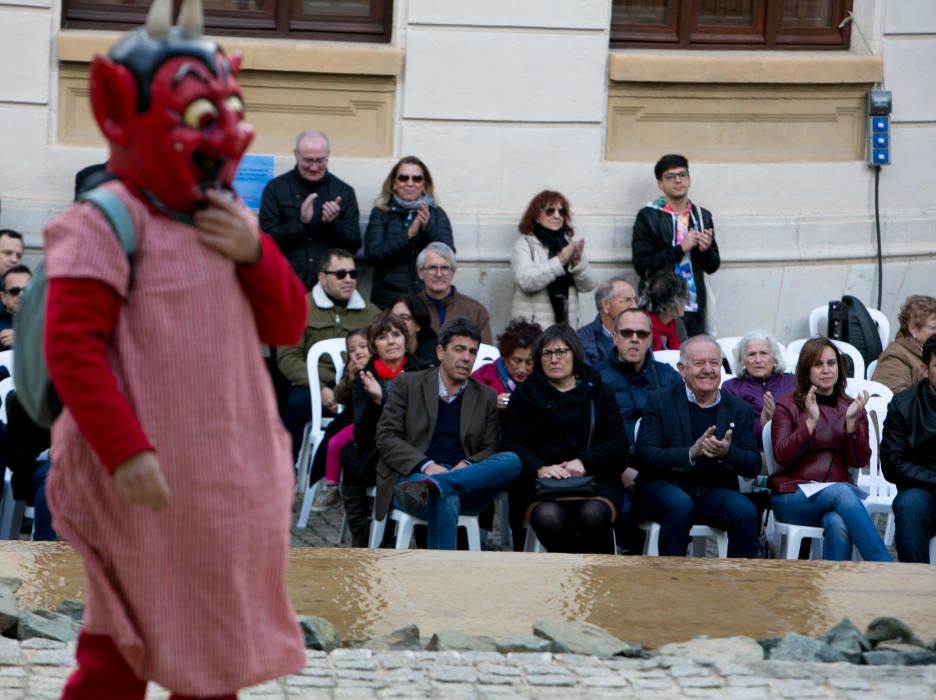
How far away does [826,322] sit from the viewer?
1104 centimetres

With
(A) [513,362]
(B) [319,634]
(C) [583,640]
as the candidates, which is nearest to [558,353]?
(A) [513,362]

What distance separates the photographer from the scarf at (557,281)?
10297 mm

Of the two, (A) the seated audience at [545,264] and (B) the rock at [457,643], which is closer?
(B) the rock at [457,643]

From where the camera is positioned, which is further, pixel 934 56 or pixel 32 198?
pixel 934 56

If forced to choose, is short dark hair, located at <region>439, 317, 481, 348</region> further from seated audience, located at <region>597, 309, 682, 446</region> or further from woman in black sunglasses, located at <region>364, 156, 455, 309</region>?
woman in black sunglasses, located at <region>364, 156, 455, 309</region>

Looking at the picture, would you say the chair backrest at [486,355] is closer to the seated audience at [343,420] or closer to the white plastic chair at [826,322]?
the seated audience at [343,420]

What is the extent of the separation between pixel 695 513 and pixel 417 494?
49.5 inches

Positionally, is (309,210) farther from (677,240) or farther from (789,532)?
(789,532)

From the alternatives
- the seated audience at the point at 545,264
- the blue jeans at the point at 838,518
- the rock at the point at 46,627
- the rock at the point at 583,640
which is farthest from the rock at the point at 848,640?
the seated audience at the point at 545,264

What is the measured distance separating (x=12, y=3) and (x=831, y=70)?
5.25 m

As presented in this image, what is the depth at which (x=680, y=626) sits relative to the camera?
5.85m

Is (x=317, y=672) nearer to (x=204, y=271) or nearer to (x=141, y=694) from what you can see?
(x=141, y=694)

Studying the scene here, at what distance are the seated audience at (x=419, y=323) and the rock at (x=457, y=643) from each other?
3318 millimetres

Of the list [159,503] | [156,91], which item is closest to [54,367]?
[159,503]
